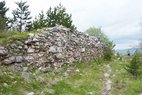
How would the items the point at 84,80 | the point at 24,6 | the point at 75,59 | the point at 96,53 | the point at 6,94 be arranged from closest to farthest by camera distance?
the point at 6,94 < the point at 84,80 < the point at 75,59 < the point at 96,53 < the point at 24,6

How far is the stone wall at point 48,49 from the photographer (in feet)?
68.1

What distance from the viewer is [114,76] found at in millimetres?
24031

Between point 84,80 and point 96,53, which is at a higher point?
point 96,53

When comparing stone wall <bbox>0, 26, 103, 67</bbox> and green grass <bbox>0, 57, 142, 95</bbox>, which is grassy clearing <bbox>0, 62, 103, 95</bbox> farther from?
stone wall <bbox>0, 26, 103, 67</bbox>

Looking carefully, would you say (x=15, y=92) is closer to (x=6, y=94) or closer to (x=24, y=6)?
(x=6, y=94)

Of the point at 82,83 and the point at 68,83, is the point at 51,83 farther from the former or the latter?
the point at 82,83

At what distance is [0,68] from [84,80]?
243 inches

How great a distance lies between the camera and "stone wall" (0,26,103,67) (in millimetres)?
20766

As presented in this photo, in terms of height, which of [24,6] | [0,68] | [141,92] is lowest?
[141,92]

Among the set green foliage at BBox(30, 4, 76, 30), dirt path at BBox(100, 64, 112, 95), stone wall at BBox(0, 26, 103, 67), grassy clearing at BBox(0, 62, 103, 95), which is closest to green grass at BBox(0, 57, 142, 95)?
grassy clearing at BBox(0, 62, 103, 95)

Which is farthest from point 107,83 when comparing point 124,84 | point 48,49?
point 48,49

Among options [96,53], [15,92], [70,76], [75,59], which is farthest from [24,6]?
[15,92]

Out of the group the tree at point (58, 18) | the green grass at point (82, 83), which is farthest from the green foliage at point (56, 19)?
the green grass at point (82, 83)

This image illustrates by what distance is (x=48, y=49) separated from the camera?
75.2 ft
